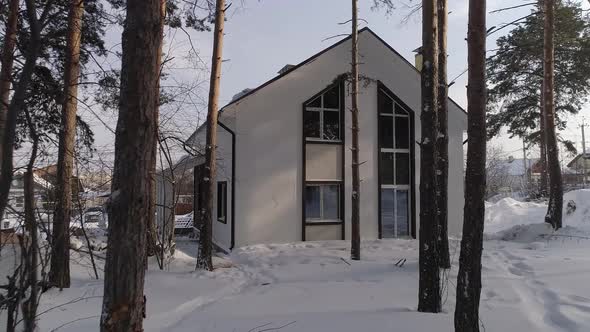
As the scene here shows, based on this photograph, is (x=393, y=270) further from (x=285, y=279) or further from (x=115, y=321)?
(x=115, y=321)

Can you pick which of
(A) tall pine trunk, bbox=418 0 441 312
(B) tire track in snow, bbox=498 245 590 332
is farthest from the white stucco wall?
(A) tall pine trunk, bbox=418 0 441 312

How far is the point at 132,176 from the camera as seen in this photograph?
3.29 metres

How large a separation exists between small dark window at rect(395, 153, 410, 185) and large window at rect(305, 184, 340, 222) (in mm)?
2402

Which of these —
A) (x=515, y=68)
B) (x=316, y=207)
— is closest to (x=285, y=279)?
(x=316, y=207)

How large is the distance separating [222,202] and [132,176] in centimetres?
1381

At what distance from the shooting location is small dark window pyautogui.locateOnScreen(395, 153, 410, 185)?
17141 mm

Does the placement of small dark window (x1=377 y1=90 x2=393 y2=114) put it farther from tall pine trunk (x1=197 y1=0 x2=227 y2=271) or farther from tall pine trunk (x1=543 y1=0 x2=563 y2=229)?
tall pine trunk (x1=197 y1=0 x2=227 y2=271)

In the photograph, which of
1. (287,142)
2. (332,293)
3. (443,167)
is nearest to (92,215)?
(287,142)

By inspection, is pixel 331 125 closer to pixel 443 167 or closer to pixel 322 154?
pixel 322 154

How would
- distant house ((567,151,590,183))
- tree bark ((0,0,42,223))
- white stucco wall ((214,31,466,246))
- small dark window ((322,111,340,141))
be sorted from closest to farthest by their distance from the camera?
tree bark ((0,0,42,223))
white stucco wall ((214,31,466,246))
small dark window ((322,111,340,141))
distant house ((567,151,590,183))

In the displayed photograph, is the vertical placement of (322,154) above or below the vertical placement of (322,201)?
above

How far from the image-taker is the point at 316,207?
16.0 m

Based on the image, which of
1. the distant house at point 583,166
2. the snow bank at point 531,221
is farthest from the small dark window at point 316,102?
the distant house at point 583,166

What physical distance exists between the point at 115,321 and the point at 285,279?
7046mm
